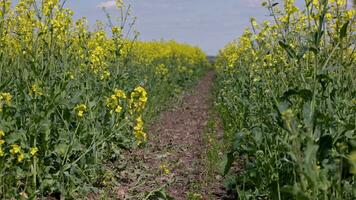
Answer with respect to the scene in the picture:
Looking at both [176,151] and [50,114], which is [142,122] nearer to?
[50,114]

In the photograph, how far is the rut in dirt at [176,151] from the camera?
5736 mm

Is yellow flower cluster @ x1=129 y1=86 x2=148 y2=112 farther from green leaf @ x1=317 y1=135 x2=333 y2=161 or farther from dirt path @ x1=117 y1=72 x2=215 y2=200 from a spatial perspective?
green leaf @ x1=317 y1=135 x2=333 y2=161

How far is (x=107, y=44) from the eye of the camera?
7.61 meters

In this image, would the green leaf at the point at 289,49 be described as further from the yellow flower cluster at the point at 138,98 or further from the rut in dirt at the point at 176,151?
the rut in dirt at the point at 176,151

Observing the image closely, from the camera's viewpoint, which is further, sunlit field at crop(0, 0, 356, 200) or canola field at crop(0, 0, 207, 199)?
canola field at crop(0, 0, 207, 199)

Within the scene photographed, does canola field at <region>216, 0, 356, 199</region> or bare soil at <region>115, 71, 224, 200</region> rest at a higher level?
canola field at <region>216, 0, 356, 199</region>

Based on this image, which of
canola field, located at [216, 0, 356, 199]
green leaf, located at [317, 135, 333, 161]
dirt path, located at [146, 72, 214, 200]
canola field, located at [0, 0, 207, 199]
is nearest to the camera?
canola field, located at [216, 0, 356, 199]

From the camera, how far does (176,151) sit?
7574 millimetres

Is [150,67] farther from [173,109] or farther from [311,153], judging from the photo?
[311,153]

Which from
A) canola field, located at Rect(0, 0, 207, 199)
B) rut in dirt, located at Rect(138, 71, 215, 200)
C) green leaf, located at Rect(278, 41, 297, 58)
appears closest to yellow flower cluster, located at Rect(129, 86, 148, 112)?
canola field, located at Rect(0, 0, 207, 199)

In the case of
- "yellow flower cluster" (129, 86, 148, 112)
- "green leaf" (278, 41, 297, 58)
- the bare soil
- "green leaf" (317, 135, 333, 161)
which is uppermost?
"green leaf" (278, 41, 297, 58)

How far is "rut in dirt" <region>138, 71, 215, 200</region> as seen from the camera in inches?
226

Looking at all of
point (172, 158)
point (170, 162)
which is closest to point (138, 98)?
point (170, 162)

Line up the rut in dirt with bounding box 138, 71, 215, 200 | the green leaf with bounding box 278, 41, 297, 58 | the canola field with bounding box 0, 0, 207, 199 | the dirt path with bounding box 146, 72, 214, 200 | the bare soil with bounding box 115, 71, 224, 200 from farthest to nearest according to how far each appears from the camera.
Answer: the dirt path with bounding box 146, 72, 214, 200, the rut in dirt with bounding box 138, 71, 215, 200, the bare soil with bounding box 115, 71, 224, 200, the canola field with bounding box 0, 0, 207, 199, the green leaf with bounding box 278, 41, 297, 58
